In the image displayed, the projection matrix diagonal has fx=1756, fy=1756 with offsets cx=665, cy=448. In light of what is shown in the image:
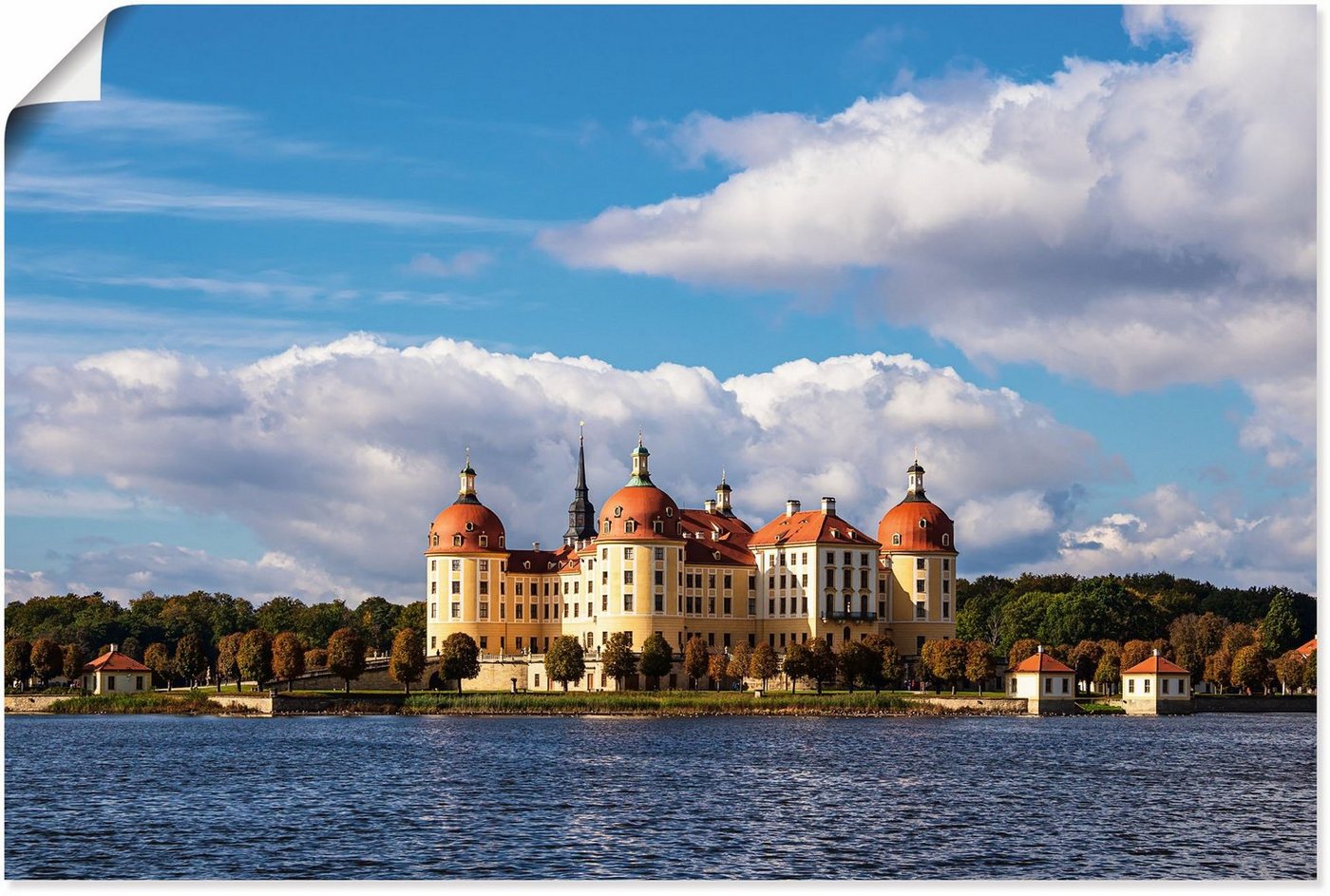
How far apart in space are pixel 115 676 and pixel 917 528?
4371 cm

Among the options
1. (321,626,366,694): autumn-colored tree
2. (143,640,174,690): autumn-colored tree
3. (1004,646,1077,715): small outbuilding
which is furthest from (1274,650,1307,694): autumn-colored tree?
(143,640,174,690): autumn-colored tree

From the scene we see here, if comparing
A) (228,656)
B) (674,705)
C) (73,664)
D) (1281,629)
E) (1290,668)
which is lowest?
(674,705)

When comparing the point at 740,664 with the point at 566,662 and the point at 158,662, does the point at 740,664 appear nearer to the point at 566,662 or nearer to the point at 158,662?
the point at 566,662

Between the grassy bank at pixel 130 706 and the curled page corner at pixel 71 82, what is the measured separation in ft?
221

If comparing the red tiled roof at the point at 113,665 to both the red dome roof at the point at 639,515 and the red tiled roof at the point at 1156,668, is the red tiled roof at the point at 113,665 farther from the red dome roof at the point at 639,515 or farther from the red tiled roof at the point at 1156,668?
the red tiled roof at the point at 1156,668

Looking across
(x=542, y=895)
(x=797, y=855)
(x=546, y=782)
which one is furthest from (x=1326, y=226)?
(x=546, y=782)

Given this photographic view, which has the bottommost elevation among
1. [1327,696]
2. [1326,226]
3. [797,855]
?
[797,855]

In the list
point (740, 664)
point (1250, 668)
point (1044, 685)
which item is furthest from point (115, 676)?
point (1250, 668)

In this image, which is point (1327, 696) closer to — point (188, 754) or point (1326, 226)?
point (1326, 226)

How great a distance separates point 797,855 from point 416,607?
87181 mm

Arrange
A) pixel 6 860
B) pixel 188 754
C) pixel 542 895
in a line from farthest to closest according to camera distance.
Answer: pixel 188 754 → pixel 6 860 → pixel 542 895

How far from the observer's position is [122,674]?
88125mm

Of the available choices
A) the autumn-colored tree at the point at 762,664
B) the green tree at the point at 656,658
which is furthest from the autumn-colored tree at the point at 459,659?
the autumn-colored tree at the point at 762,664

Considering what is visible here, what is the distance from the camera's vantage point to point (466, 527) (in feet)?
340
